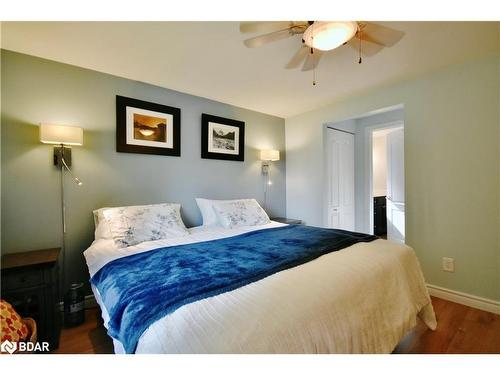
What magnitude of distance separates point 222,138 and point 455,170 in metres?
2.55

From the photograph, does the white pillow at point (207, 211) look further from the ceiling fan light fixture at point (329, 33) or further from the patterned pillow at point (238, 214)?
the ceiling fan light fixture at point (329, 33)

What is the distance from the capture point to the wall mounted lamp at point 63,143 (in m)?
1.79

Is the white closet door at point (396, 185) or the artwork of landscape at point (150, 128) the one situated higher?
the artwork of landscape at point (150, 128)

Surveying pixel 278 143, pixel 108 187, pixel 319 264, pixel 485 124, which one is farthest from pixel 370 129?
pixel 108 187

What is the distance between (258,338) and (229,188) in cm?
247

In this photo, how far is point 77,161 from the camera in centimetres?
210

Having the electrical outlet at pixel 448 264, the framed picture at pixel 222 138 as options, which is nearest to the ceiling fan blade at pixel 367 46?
the framed picture at pixel 222 138

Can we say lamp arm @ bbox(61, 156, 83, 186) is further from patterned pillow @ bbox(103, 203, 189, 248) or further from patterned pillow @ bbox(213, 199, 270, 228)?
patterned pillow @ bbox(213, 199, 270, 228)

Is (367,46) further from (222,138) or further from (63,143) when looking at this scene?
(63,143)

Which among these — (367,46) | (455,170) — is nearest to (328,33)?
(367,46)

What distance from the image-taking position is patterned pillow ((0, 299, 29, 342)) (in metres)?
1.21

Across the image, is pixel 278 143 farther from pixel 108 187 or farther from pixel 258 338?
pixel 258 338

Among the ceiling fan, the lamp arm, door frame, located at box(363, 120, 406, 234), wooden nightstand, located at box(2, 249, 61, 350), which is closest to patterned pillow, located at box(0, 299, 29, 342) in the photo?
wooden nightstand, located at box(2, 249, 61, 350)

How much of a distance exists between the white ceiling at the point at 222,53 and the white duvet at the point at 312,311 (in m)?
1.59
